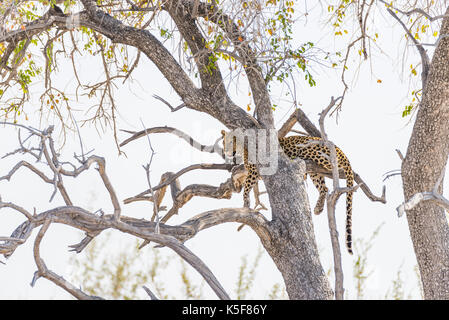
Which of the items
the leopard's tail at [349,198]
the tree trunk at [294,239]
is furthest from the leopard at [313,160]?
the tree trunk at [294,239]

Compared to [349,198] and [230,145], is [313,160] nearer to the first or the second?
[349,198]

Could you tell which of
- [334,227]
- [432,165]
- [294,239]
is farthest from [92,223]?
[432,165]

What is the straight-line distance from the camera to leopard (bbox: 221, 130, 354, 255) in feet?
22.5

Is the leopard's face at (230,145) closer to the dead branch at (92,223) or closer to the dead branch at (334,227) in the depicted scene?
the dead branch at (92,223)

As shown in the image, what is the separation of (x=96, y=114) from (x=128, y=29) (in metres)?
2.15

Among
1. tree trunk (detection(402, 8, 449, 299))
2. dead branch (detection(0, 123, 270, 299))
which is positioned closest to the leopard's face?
dead branch (detection(0, 123, 270, 299))

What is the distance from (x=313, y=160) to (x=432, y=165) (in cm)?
156

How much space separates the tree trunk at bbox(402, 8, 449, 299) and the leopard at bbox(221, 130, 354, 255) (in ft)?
3.40

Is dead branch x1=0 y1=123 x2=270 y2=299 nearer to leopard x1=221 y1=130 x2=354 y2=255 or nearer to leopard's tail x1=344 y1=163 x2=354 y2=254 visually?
leopard x1=221 y1=130 x2=354 y2=255

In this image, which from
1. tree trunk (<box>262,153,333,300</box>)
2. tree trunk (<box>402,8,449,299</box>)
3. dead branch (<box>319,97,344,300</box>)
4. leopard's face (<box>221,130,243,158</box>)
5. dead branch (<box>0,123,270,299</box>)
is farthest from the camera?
leopard's face (<box>221,130,243,158</box>)

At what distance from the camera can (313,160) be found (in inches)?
275

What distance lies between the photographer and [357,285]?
744 cm
